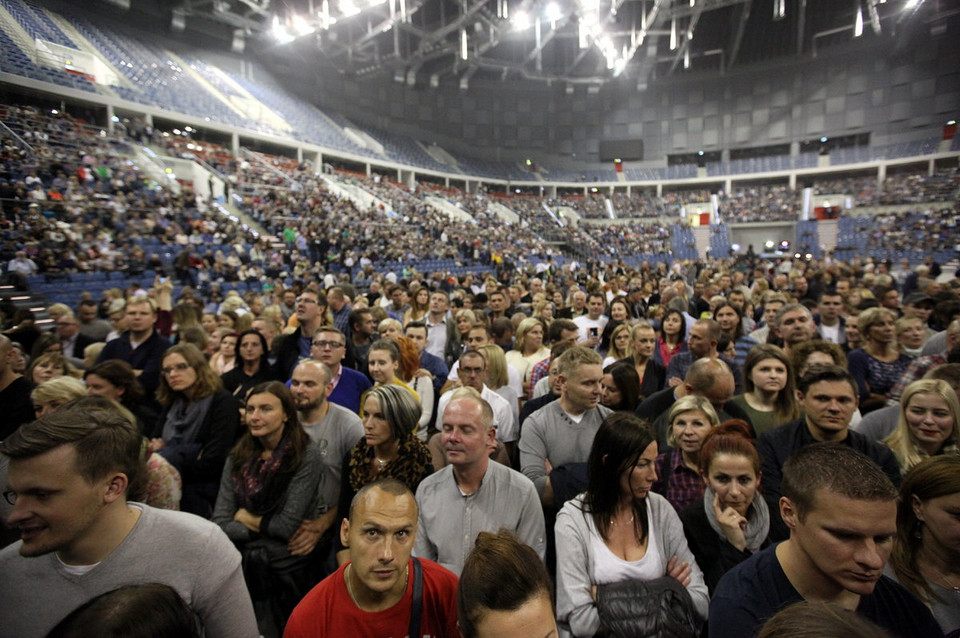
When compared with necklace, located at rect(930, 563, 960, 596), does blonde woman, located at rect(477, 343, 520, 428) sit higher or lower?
higher

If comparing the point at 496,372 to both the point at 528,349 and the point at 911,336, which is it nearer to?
the point at 528,349

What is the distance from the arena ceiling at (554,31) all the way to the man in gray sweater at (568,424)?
26272 millimetres

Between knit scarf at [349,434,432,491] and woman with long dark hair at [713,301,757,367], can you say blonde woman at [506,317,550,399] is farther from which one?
knit scarf at [349,434,432,491]

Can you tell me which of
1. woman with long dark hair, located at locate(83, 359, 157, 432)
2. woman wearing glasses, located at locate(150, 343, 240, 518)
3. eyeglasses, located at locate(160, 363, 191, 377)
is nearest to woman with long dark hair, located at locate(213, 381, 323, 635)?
woman wearing glasses, located at locate(150, 343, 240, 518)

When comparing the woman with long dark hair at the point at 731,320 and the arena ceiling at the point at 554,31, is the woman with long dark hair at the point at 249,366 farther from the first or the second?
the arena ceiling at the point at 554,31

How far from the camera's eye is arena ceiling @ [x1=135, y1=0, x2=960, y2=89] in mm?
26188

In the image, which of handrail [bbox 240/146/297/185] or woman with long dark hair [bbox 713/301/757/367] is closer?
woman with long dark hair [bbox 713/301/757/367]

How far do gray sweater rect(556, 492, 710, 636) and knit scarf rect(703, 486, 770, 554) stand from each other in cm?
15

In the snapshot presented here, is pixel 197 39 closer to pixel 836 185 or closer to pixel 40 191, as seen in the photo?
pixel 40 191

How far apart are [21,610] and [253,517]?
107 centimetres

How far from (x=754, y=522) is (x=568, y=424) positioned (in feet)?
3.32

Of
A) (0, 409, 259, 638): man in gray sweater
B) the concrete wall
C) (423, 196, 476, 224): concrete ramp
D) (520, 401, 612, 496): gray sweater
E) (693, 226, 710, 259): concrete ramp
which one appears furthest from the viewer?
(693, 226, 710, 259): concrete ramp

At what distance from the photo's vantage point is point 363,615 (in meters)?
1.60

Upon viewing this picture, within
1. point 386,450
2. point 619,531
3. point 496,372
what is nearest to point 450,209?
point 496,372
